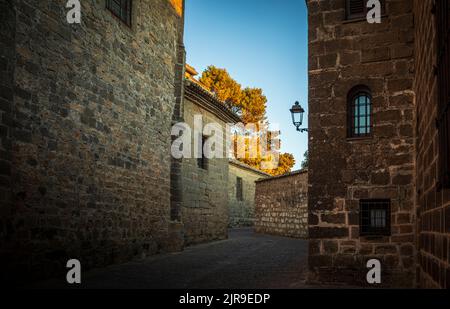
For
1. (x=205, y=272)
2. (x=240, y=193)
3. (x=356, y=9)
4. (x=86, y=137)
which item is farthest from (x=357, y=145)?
(x=240, y=193)

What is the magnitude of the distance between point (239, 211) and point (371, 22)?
74.6ft

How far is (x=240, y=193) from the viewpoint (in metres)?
30.2

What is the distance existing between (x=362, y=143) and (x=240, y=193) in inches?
886

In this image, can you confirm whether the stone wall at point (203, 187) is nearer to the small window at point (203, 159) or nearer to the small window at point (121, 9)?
the small window at point (203, 159)

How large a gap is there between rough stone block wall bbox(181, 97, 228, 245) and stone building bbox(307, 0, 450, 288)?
759 centimetres

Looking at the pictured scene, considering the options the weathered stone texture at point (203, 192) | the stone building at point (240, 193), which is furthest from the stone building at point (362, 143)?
the stone building at point (240, 193)

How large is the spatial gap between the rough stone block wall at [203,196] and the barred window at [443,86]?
37.3ft

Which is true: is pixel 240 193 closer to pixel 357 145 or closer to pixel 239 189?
pixel 239 189

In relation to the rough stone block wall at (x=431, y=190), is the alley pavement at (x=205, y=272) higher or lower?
lower

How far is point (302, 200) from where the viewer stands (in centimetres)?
1934

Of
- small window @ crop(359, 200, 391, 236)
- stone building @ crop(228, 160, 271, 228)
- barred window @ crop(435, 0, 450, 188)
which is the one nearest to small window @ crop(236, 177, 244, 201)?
stone building @ crop(228, 160, 271, 228)

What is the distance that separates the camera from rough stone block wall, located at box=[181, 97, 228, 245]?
51.0 ft

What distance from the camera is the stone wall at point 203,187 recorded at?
15.5 meters
